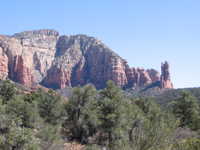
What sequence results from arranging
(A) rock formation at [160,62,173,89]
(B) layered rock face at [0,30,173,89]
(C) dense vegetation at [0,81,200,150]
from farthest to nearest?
(B) layered rock face at [0,30,173,89] → (A) rock formation at [160,62,173,89] → (C) dense vegetation at [0,81,200,150]

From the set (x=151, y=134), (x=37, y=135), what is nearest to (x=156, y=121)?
(x=151, y=134)

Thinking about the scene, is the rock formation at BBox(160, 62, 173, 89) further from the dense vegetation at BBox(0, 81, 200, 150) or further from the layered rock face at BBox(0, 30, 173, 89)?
the dense vegetation at BBox(0, 81, 200, 150)

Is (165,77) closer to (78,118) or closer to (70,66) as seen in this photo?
(70,66)

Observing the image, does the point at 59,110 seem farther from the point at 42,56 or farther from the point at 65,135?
the point at 42,56

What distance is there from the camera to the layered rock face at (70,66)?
152 metres

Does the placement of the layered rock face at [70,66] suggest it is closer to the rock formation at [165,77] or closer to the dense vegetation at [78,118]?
the rock formation at [165,77]

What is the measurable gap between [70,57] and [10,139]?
165 m

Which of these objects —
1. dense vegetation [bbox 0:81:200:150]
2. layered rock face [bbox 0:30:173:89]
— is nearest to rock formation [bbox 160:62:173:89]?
layered rock face [bbox 0:30:173:89]

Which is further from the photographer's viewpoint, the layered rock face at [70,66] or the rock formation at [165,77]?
the layered rock face at [70,66]

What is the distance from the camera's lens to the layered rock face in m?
152

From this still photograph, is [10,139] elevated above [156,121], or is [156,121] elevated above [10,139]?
[156,121]

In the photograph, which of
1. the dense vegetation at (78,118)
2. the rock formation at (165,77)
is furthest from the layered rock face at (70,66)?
the dense vegetation at (78,118)

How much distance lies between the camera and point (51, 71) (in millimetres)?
170125

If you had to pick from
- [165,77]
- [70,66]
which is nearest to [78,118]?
[165,77]
